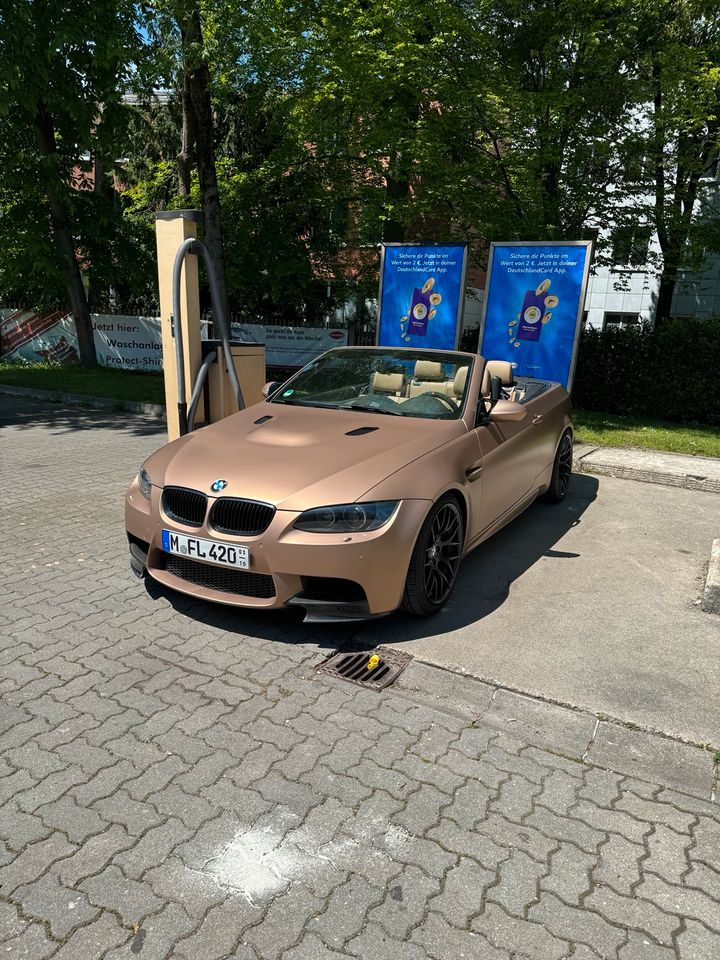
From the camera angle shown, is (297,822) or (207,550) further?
(207,550)

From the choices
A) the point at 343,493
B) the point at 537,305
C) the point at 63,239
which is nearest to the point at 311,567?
the point at 343,493

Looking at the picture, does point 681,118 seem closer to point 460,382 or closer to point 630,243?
point 630,243

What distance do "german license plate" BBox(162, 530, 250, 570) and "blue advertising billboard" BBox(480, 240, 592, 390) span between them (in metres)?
7.48

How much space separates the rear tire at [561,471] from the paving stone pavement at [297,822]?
3442 mm

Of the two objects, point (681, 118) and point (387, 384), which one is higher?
point (681, 118)

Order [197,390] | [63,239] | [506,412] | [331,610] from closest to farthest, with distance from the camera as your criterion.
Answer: [331,610]
[506,412]
[197,390]
[63,239]

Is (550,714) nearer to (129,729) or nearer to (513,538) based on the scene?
(129,729)

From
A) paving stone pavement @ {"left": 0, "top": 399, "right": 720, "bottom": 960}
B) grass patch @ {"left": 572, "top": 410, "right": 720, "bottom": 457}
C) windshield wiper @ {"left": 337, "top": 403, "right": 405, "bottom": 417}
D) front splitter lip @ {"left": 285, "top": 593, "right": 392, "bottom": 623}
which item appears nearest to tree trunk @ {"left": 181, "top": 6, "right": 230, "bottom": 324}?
grass patch @ {"left": 572, "top": 410, "right": 720, "bottom": 457}

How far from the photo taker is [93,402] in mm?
13211

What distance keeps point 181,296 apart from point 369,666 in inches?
174

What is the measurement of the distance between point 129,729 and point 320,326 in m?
17.1

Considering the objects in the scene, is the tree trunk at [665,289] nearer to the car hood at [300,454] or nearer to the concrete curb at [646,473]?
the concrete curb at [646,473]

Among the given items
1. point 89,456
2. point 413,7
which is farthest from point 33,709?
point 413,7

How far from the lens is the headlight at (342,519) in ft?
11.8
